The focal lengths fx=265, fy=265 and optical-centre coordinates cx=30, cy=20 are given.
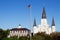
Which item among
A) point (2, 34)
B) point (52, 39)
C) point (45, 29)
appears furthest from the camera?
point (45, 29)

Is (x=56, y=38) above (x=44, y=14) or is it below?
below

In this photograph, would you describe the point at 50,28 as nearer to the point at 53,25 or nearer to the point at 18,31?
the point at 53,25

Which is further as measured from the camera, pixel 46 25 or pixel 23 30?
pixel 23 30

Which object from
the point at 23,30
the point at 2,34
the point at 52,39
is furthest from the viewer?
the point at 23,30

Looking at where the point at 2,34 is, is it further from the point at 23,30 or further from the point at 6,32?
the point at 23,30

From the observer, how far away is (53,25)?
480 feet

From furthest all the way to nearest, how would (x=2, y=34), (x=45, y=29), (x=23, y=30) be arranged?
(x=23, y=30)
(x=45, y=29)
(x=2, y=34)

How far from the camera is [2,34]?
113 m

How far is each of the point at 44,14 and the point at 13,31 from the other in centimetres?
2820

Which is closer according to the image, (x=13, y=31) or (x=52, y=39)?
(x=52, y=39)

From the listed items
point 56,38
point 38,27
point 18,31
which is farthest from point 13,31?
point 56,38

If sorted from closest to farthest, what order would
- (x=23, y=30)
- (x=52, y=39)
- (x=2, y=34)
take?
(x=52, y=39), (x=2, y=34), (x=23, y=30)

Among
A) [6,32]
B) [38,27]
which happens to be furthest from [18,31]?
[6,32]

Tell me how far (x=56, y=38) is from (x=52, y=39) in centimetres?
516
